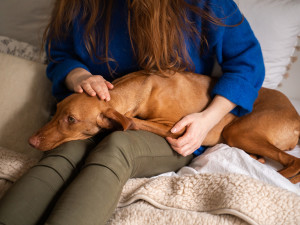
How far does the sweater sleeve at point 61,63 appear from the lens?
1607mm

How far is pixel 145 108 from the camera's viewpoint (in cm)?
157

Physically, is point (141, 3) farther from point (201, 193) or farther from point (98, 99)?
point (201, 193)

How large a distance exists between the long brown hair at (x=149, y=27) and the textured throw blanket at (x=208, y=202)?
67 centimetres

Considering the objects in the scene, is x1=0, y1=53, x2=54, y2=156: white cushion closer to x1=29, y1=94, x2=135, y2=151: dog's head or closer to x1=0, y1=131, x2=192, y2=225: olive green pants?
x1=29, y1=94, x2=135, y2=151: dog's head

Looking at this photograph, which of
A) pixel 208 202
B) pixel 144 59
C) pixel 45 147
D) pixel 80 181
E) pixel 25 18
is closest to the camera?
pixel 80 181

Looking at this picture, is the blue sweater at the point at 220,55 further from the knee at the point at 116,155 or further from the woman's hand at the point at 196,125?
the knee at the point at 116,155

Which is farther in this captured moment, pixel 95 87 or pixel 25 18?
pixel 25 18

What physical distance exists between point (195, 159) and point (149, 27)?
2.47ft

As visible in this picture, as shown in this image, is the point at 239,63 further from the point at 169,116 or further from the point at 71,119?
the point at 71,119

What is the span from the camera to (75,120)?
1318mm

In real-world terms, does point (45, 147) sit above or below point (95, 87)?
A: below

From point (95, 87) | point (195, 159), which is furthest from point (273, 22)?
point (95, 87)

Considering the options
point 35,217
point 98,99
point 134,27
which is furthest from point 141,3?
point 35,217

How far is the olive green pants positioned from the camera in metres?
0.85
